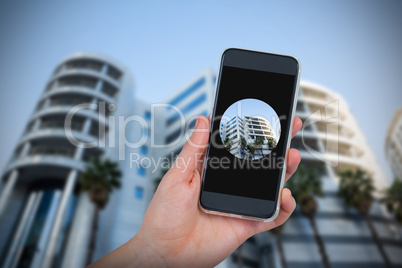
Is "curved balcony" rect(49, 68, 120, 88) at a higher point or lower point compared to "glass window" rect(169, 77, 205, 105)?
higher

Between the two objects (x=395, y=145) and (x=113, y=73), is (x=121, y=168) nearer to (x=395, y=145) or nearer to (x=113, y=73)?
(x=113, y=73)

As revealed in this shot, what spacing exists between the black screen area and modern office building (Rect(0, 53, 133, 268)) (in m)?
25.7

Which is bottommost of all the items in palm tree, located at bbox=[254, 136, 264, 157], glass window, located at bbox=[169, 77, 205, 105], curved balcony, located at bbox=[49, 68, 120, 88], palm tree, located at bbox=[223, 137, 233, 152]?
palm tree, located at bbox=[254, 136, 264, 157]

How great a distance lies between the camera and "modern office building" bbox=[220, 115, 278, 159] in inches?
109

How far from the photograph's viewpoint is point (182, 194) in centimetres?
256

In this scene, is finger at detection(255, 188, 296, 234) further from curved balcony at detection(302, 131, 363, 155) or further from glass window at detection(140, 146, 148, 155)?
curved balcony at detection(302, 131, 363, 155)

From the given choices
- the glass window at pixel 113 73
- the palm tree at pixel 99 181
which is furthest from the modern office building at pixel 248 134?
the glass window at pixel 113 73

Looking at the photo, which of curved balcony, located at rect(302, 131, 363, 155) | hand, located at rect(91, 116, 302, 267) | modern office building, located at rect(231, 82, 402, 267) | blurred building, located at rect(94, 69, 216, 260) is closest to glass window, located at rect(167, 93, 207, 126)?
blurred building, located at rect(94, 69, 216, 260)

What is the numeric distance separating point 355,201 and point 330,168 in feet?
29.0

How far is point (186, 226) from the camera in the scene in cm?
251

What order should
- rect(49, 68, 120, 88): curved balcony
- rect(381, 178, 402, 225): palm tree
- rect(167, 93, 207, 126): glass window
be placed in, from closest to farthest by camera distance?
rect(381, 178, 402, 225): palm tree → rect(49, 68, 120, 88): curved balcony → rect(167, 93, 207, 126): glass window

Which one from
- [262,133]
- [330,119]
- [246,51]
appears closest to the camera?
[262,133]

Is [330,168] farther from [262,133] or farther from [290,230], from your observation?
[262,133]

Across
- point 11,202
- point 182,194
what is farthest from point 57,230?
point 182,194
